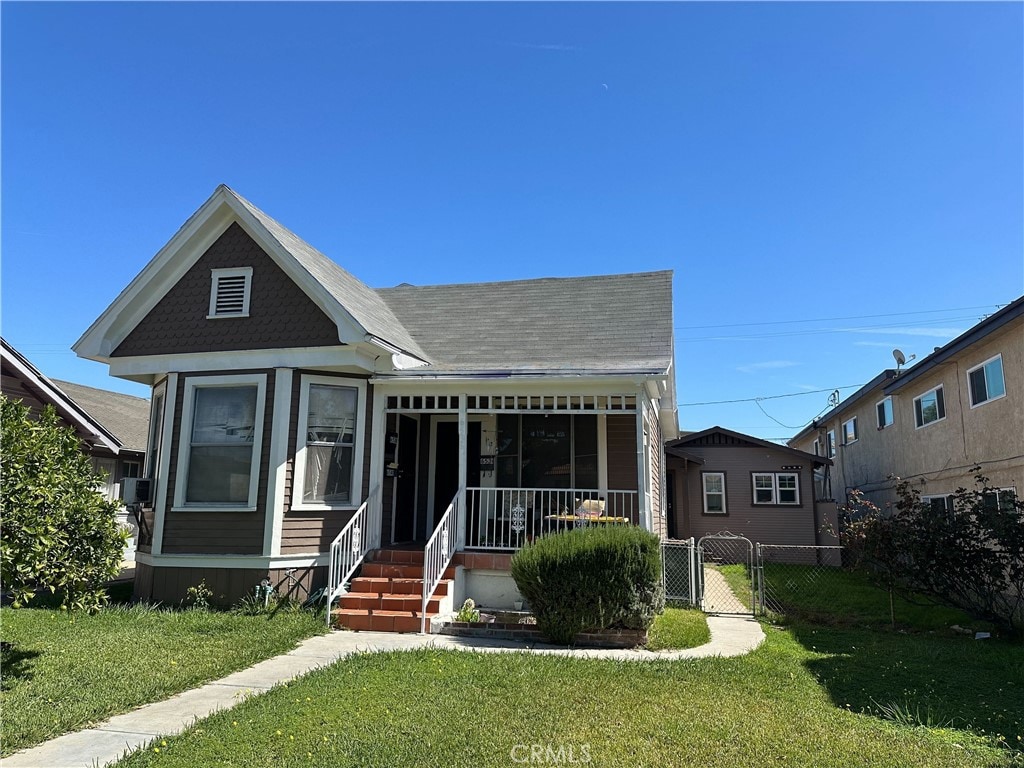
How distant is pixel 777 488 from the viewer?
19922 mm

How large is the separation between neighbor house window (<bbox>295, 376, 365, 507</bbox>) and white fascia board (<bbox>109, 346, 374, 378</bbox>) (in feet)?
1.05

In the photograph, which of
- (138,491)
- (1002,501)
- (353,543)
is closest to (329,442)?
(353,543)

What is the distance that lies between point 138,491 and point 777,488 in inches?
668

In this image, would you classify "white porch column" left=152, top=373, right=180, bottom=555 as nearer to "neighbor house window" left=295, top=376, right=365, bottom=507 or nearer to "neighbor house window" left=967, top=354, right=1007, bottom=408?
"neighbor house window" left=295, top=376, right=365, bottom=507

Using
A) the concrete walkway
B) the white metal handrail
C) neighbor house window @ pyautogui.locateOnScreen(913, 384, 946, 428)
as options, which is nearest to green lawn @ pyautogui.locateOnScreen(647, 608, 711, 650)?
the concrete walkway

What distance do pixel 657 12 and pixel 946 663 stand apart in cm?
900

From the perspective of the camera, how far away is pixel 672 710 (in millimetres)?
5062

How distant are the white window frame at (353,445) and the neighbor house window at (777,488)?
14.2 meters

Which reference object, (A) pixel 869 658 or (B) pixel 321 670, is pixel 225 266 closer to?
(B) pixel 321 670

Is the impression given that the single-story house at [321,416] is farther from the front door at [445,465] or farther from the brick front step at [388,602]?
the front door at [445,465]

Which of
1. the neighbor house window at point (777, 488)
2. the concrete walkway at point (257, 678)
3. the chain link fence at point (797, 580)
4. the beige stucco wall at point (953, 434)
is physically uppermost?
the beige stucco wall at point (953, 434)

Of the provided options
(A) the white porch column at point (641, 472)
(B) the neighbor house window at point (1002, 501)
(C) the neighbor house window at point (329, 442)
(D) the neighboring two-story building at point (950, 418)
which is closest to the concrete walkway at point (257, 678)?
(A) the white porch column at point (641, 472)

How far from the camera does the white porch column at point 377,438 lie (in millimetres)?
9961

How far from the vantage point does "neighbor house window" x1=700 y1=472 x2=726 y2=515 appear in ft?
66.6
